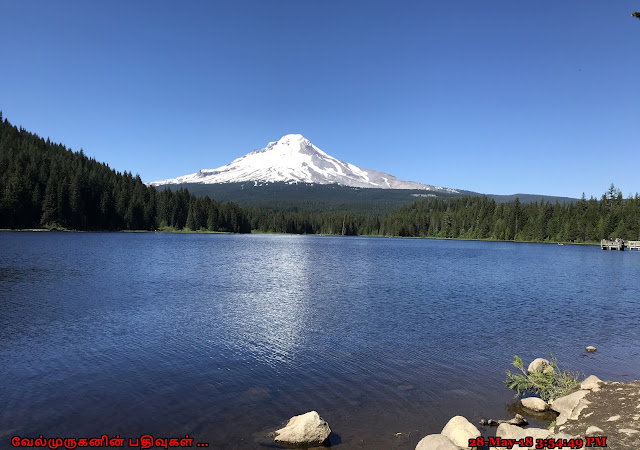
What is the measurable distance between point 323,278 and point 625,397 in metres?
44.8

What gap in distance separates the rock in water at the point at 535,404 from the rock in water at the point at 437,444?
260 inches

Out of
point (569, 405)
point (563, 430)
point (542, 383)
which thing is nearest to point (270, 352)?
point (542, 383)

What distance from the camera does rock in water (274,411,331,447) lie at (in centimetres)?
1329

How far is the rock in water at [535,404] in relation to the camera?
55.8 ft

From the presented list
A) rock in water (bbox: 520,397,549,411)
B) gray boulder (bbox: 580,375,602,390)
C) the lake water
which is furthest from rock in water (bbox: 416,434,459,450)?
gray boulder (bbox: 580,375,602,390)

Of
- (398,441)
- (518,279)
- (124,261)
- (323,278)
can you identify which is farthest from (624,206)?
(398,441)

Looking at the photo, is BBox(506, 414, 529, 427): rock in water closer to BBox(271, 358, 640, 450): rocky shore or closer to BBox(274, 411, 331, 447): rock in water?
BBox(271, 358, 640, 450): rocky shore

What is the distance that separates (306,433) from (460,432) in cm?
495

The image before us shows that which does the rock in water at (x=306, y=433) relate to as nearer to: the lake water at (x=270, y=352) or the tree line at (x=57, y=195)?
the lake water at (x=270, y=352)

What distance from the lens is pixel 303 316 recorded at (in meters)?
32.9

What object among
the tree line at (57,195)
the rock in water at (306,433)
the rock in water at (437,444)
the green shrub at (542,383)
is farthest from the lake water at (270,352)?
the tree line at (57,195)

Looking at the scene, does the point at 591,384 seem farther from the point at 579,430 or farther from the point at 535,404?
the point at 579,430

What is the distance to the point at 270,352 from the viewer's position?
23438 mm

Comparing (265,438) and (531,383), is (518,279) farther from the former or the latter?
(265,438)
